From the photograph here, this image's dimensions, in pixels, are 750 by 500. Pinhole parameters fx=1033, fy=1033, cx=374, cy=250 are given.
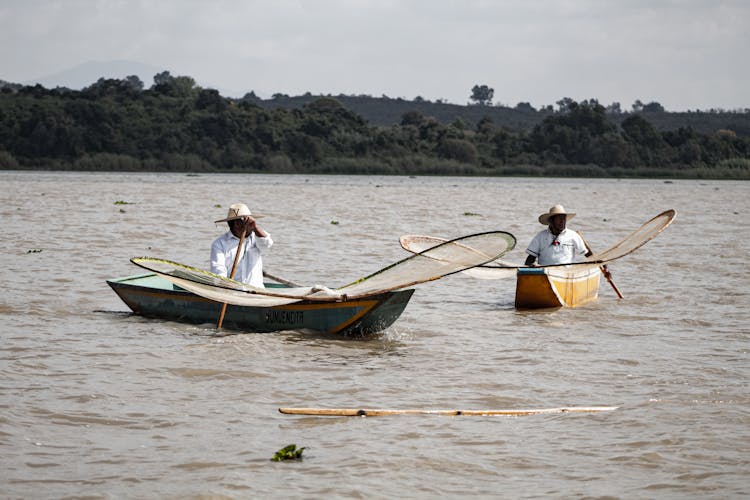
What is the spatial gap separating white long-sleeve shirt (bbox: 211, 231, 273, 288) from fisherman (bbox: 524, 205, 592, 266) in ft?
12.9

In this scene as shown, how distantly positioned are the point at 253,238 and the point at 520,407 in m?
4.53

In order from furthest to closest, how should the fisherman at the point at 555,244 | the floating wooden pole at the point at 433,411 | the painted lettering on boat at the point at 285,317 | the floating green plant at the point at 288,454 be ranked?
the fisherman at the point at 555,244, the painted lettering on boat at the point at 285,317, the floating wooden pole at the point at 433,411, the floating green plant at the point at 288,454

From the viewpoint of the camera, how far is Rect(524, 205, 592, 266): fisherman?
13820 millimetres

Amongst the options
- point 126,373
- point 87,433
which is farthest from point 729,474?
point 126,373

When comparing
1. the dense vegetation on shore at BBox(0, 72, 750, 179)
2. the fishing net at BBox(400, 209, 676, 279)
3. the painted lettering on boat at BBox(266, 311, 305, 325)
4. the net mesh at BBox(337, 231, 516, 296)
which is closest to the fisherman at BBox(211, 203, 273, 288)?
the painted lettering on boat at BBox(266, 311, 305, 325)

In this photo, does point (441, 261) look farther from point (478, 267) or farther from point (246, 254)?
point (478, 267)

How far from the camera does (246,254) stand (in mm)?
11781

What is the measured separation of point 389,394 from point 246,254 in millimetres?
3648

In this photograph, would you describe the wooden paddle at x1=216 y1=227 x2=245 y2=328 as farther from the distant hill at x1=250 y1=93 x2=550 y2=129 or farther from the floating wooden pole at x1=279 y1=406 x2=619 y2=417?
the distant hill at x1=250 y1=93 x2=550 y2=129

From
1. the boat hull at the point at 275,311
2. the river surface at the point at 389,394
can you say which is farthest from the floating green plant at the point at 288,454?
the boat hull at the point at 275,311

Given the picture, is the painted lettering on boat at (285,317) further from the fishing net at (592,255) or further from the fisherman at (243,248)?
the fishing net at (592,255)

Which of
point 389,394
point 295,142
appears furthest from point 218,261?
point 295,142

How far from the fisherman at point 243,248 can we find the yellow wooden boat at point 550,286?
3.48 metres

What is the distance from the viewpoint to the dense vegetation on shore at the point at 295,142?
88.0 meters
